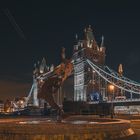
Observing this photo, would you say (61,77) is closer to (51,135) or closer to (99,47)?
(51,135)

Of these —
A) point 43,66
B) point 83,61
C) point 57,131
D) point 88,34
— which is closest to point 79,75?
point 83,61

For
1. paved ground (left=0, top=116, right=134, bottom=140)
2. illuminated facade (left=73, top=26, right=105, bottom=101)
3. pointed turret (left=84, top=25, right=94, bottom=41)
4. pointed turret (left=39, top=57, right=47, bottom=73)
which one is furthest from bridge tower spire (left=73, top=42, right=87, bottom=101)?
paved ground (left=0, top=116, right=134, bottom=140)

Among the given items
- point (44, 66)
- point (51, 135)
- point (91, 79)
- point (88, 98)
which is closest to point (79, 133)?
point (51, 135)

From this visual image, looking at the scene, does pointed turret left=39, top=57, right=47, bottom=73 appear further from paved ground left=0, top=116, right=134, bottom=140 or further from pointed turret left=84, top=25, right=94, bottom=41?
paved ground left=0, top=116, right=134, bottom=140

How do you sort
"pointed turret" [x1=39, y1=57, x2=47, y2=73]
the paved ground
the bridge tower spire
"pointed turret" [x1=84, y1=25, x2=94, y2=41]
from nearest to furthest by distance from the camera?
1. the paved ground
2. the bridge tower spire
3. "pointed turret" [x1=84, y1=25, x2=94, y2=41]
4. "pointed turret" [x1=39, y1=57, x2=47, y2=73]

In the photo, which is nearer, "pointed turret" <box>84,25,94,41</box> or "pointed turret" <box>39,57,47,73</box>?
"pointed turret" <box>84,25,94,41</box>

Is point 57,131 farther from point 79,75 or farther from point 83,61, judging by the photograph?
point 79,75

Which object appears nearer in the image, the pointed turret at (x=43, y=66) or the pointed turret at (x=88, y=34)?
the pointed turret at (x=88, y=34)

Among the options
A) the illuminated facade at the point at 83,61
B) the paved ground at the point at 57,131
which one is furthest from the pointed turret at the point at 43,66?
the paved ground at the point at 57,131

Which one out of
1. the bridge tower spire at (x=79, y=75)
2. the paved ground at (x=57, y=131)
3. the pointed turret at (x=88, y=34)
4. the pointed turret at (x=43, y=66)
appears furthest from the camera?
the pointed turret at (x=43, y=66)

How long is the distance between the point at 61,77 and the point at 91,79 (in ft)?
293

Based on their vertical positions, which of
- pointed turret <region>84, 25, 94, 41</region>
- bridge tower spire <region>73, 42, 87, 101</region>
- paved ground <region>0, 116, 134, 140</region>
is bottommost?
paved ground <region>0, 116, 134, 140</region>

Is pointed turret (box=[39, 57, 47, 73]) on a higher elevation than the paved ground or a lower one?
higher

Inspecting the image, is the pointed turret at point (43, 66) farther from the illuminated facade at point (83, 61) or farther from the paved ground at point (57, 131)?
the paved ground at point (57, 131)
